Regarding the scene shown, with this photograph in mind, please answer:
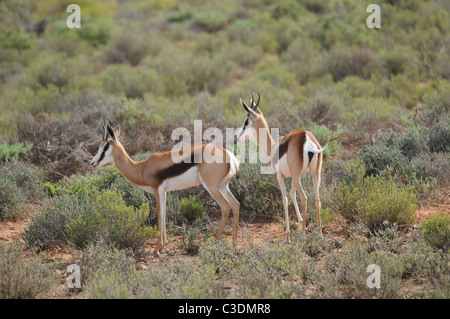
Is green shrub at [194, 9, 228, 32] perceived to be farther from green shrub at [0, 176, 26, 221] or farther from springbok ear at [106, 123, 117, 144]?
springbok ear at [106, 123, 117, 144]

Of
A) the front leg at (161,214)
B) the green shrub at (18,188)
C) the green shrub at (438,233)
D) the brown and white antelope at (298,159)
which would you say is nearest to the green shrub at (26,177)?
the green shrub at (18,188)

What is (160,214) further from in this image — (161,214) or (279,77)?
(279,77)

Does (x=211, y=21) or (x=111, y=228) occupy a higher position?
(x=211, y=21)

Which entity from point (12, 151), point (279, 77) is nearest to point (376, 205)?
point (12, 151)

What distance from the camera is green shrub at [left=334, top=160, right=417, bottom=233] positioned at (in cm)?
680

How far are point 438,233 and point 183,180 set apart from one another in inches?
133

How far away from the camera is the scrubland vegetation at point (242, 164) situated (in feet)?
18.3

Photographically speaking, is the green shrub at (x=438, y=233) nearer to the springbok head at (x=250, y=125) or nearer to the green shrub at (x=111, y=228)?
the springbok head at (x=250, y=125)

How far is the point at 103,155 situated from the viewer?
707 centimetres

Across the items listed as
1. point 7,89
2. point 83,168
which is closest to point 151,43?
point 7,89

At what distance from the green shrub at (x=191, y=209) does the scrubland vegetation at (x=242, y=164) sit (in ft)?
0.14

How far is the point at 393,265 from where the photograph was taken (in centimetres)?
534

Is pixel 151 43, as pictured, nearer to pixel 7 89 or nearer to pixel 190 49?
pixel 190 49
